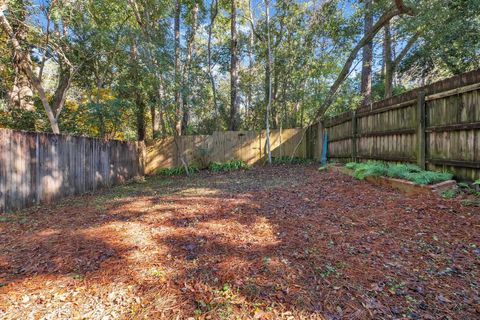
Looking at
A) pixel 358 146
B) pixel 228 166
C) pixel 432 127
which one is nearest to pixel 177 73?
pixel 228 166

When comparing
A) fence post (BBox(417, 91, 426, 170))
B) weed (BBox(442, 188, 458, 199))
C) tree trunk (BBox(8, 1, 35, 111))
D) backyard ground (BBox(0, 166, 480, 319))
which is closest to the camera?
backyard ground (BBox(0, 166, 480, 319))

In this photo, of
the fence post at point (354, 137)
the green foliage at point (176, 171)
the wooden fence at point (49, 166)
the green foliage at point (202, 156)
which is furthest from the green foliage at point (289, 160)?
the wooden fence at point (49, 166)

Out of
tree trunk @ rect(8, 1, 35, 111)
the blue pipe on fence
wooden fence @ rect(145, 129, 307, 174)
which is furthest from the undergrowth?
→ tree trunk @ rect(8, 1, 35, 111)

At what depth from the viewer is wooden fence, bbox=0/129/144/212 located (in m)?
3.95

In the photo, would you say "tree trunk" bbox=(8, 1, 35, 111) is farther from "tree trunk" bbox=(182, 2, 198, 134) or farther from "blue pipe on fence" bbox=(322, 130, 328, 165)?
"blue pipe on fence" bbox=(322, 130, 328, 165)

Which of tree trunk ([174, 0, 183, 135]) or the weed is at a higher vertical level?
tree trunk ([174, 0, 183, 135])

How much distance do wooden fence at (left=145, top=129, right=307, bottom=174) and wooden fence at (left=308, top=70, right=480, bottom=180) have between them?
4.57 m

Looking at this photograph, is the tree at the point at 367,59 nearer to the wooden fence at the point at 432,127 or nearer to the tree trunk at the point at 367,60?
the tree trunk at the point at 367,60

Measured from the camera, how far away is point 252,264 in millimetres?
1993

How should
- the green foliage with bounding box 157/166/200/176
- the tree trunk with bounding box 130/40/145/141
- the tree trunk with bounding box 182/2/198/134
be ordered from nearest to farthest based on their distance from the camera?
the tree trunk with bounding box 130/40/145/141 < the tree trunk with bounding box 182/2/198/134 < the green foliage with bounding box 157/166/200/176

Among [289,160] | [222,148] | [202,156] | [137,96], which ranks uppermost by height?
[137,96]

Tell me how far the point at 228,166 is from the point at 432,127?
6.82 meters

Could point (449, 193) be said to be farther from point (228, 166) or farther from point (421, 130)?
point (228, 166)

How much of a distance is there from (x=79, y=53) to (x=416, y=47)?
38.7 feet
